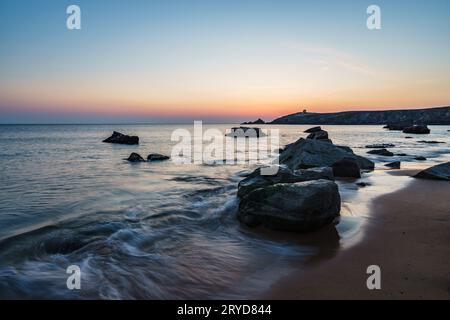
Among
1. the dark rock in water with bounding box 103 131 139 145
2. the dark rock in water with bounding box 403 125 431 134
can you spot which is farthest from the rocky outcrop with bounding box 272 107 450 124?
the dark rock in water with bounding box 103 131 139 145

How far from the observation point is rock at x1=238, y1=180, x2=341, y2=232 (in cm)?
717

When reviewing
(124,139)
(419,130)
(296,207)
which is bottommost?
(296,207)

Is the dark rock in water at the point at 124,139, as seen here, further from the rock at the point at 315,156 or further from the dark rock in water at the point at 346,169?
the dark rock in water at the point at 346,169

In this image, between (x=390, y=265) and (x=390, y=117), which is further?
(x=390, y=117)

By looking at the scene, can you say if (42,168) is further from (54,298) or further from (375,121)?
(375,121)

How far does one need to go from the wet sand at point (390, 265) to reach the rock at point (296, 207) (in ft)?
3.27

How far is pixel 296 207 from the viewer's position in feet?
23.5

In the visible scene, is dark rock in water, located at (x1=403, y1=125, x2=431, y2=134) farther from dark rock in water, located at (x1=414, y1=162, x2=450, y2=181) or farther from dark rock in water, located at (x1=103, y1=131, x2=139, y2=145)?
dark rock in water, located at (x1=414, y1=162, x2=450, y2=181)

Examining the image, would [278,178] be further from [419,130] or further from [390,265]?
[419,130]

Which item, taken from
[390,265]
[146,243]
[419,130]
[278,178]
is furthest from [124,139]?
[419,130]

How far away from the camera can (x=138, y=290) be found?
5094 millimetres

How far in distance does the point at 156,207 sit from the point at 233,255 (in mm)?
4705

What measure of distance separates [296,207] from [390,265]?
220 centimetres
